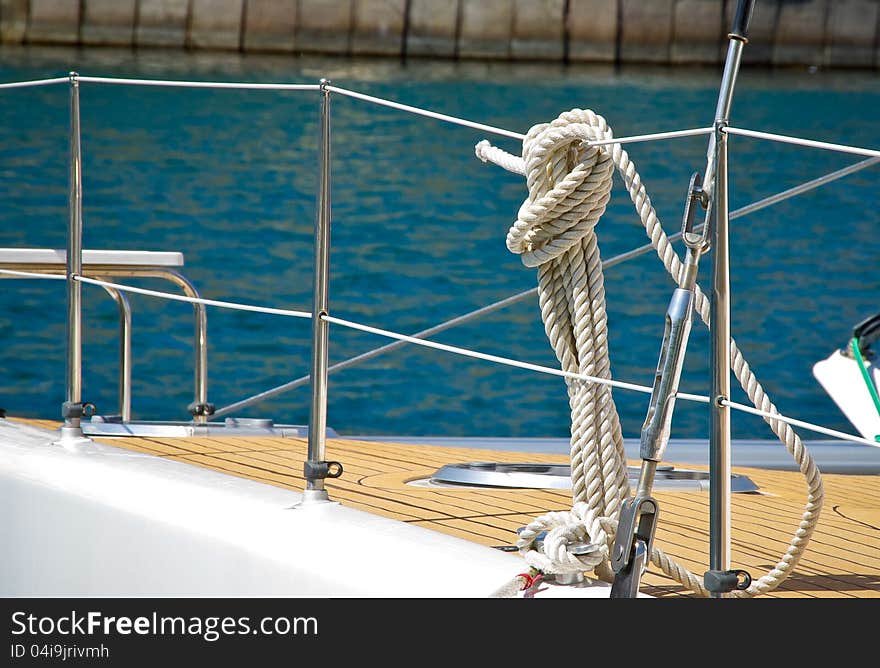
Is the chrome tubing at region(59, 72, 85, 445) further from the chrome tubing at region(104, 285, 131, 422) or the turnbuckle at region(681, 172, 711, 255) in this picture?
the turnbuckle at region(681, 172, 711, 255)

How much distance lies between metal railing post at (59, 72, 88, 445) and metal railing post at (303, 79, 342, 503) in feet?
1.76

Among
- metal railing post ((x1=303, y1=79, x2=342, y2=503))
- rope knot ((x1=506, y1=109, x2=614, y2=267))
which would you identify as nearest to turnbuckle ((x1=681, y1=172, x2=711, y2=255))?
rope knot ((x1=506, y1=109, x2=614, y2=267))

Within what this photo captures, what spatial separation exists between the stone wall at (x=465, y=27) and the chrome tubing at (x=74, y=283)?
70.9ft

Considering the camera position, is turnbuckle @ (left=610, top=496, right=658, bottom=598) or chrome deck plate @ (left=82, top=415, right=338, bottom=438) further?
chrome deck plate @ (left=82, top=415, right=338, bottom=438)

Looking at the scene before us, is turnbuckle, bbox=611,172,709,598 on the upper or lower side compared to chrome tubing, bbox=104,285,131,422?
lower

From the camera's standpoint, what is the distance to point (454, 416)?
25.0 ft

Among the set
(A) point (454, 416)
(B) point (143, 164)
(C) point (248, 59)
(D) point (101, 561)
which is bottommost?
(D) point (101, 561)

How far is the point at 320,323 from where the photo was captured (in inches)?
68.7

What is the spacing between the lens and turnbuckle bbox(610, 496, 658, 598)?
1.41 m

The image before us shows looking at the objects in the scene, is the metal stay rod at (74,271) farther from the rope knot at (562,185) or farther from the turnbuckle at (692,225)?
the turnbuckle at (692,225)
